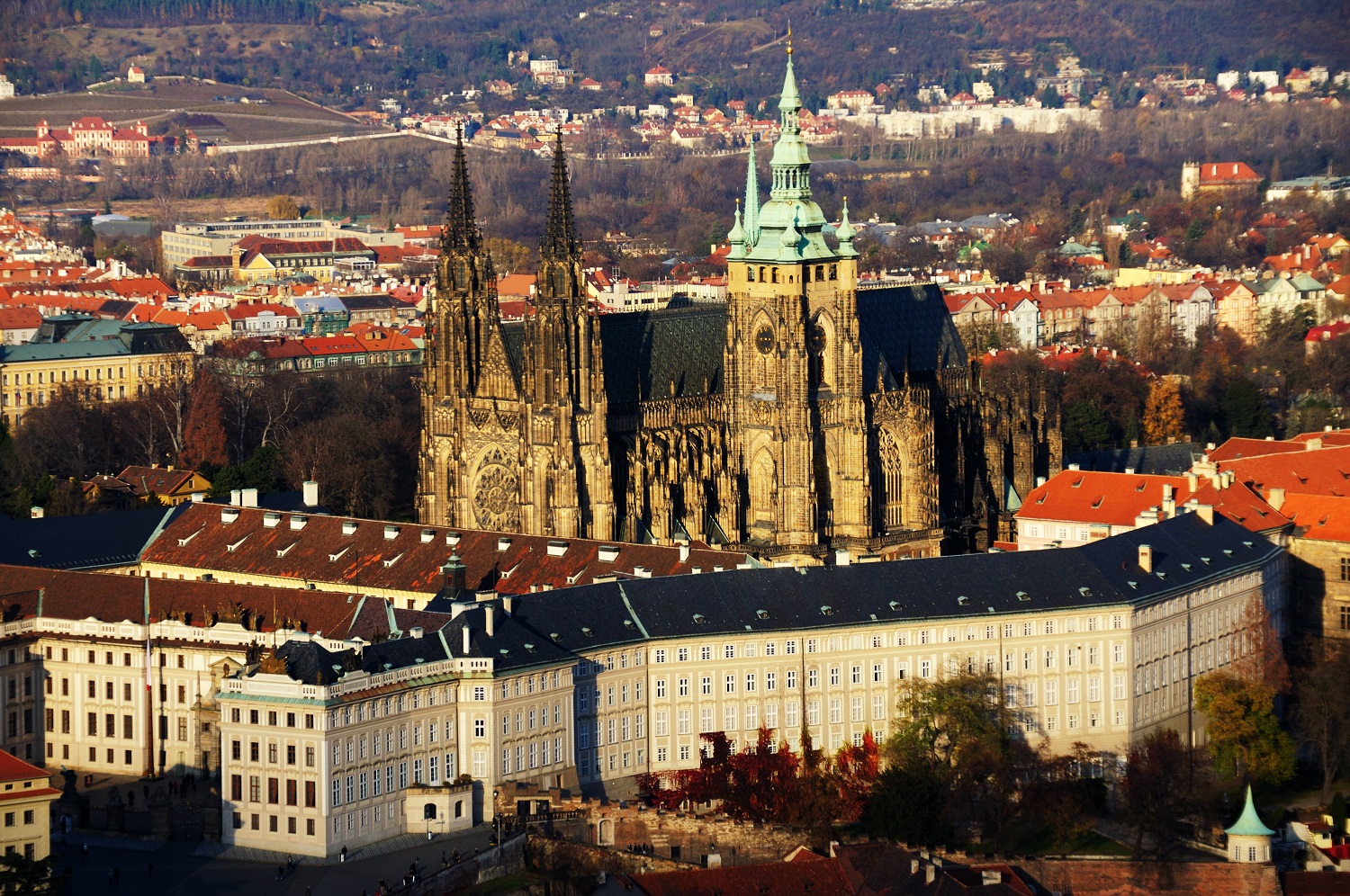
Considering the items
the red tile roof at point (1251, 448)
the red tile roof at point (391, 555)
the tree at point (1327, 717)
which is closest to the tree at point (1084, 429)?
the red tile roof at point (1251, 448)

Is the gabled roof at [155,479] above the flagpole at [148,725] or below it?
above

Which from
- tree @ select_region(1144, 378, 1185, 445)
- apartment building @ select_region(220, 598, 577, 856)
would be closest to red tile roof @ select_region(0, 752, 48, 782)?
apartment building @ select_region(220, 598, 577, 856)

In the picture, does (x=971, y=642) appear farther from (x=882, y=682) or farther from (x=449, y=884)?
(x=449, y=884)

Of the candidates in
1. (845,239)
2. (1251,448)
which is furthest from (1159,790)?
(1251,448)

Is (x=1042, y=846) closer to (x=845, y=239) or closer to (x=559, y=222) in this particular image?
(x=559, y=222)

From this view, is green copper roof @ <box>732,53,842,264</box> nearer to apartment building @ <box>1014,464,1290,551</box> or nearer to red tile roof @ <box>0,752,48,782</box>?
apartment building @ <box>1014,464,1290,551</box>

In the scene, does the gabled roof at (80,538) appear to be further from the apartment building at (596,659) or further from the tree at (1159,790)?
the tree at (1159,790)
